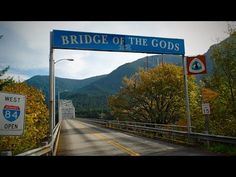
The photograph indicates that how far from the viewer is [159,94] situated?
150ft

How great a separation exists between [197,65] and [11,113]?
13.4 meters

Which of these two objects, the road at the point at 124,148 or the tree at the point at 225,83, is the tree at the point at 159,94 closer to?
the tree at the point at 225,83

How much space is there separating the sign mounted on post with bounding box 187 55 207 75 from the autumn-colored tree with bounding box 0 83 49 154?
13180 millimetres

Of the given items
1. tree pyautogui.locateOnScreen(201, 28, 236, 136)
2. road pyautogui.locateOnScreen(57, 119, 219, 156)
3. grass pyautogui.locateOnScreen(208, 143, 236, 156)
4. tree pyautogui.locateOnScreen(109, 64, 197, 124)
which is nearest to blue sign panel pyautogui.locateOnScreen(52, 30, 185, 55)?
tree pyautogui.locateOnScreen(201, 28, 236, 136)

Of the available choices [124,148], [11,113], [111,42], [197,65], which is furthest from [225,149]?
[11,113]

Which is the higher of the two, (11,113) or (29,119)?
(11,113)

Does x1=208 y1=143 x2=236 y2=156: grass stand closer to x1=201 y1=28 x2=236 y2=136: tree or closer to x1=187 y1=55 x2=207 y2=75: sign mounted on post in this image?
x1=187 y1=55 x2=207 y2=75: sign mounted on post

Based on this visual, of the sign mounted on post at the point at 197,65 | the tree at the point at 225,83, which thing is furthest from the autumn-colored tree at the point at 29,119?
the tree at the point at 225,83

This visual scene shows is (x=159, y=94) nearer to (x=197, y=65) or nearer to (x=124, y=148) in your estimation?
(x=197, y=65)
